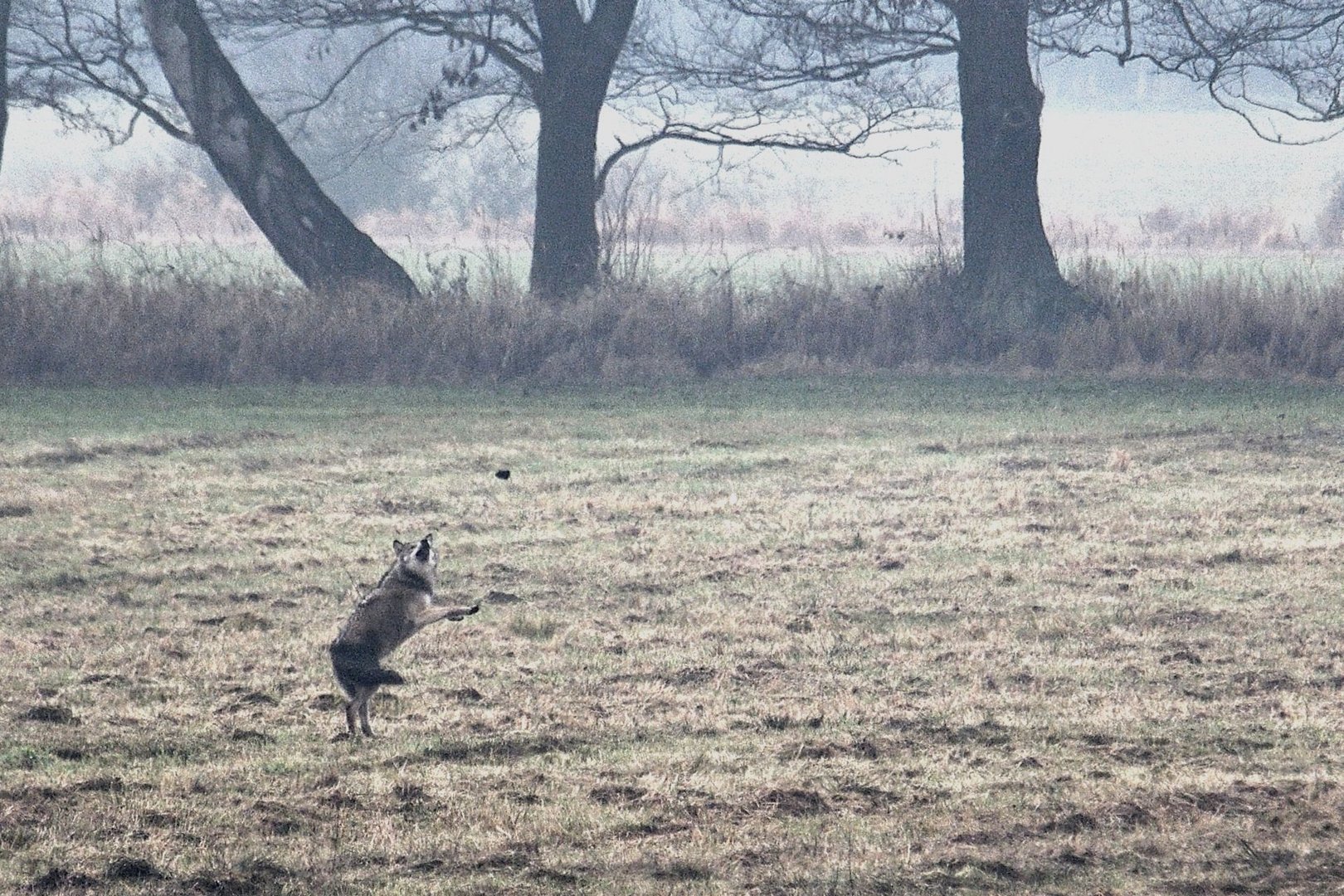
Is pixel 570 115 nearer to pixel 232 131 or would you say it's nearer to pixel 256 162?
pixel 256 162

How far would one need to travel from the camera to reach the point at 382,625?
5.86 m

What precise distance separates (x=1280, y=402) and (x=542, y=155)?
8.07 meters

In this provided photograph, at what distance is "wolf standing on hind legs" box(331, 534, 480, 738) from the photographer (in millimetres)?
5770

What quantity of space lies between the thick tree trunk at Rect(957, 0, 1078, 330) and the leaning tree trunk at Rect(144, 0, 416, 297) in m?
5.59

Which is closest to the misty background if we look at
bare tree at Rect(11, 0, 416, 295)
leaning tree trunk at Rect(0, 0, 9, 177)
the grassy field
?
leaning tree trunk at Rect(0, 0, 9, 177)

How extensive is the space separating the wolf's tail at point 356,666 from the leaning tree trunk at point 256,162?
11.9 meters

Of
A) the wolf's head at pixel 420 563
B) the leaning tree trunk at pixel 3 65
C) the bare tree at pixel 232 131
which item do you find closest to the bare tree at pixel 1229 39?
the bare tree at pixel 232 131

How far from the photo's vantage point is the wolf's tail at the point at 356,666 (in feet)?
18.8

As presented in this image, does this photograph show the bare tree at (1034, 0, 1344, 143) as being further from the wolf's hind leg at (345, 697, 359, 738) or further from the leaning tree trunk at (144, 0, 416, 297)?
the wolf's hind leg at (345, 697, 359, 738)

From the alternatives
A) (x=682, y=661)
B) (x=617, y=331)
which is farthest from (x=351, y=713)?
(x=617, y=331)

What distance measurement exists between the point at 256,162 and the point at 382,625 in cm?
1321

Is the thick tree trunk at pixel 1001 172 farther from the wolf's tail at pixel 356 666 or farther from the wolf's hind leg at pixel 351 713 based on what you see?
the wolf's tail at pixel 356 666

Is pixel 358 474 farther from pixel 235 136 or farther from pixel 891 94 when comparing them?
pixel 891 94

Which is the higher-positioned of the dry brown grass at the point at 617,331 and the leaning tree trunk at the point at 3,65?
the leaning tree trunk at the point at 3,65
